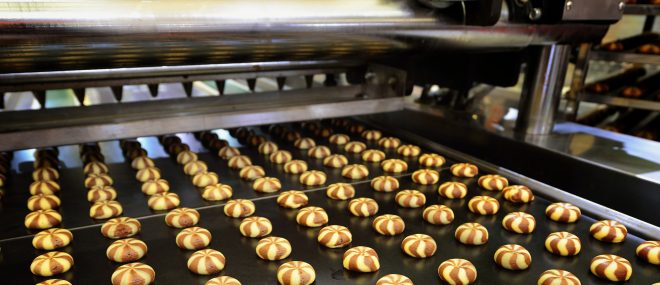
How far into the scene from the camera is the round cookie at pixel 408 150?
102 inches

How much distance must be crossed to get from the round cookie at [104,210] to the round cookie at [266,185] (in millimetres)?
533

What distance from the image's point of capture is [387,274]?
5.08 ft

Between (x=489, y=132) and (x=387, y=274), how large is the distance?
48.7 inches

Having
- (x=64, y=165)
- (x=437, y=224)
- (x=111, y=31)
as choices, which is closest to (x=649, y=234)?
(x=437, y=224)

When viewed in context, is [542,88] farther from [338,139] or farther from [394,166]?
[338,139]

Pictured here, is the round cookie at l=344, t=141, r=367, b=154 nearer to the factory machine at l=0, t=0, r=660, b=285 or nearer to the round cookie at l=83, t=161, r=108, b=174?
the factory machine at l=0, t=0, r=660, b=285

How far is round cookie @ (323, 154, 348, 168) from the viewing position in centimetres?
244

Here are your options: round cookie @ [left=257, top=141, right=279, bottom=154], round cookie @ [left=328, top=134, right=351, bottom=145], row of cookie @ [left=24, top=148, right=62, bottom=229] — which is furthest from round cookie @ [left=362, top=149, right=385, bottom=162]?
row of cookie @ [left=24, top=148, right=62, bottom=229]

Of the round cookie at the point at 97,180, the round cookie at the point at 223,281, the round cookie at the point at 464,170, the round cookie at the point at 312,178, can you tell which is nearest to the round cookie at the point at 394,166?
the round cookie at the point at 464,170

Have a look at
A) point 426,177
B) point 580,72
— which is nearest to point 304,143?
point 426,177

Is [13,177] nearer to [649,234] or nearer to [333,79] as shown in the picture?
[333,79]

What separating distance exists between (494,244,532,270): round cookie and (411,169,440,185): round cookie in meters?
Answer: 0.66

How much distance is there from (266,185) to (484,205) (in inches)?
34.4

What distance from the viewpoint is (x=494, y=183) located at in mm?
2154
